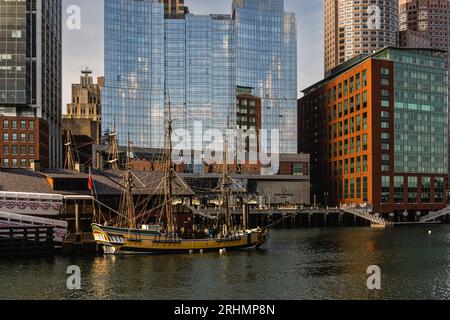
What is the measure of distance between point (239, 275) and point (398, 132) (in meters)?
138

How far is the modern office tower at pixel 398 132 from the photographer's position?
183625 millimetres

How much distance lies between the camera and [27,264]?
67.8 metres

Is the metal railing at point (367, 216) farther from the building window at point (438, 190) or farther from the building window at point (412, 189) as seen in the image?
the building window at point (438, 190)

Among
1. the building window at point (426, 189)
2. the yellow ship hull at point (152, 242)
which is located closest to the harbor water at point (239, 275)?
the yellow ship hull at point (152, 242)

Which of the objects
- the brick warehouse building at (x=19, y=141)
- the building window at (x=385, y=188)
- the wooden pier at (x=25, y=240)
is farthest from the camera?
the building window at (x=385, y=188)

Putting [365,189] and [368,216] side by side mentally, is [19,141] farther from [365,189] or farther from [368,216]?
[365,189]

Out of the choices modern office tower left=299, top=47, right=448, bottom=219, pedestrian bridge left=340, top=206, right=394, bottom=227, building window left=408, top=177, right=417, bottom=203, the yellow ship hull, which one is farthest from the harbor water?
building window left=408, top=177, right=417, bottom=203

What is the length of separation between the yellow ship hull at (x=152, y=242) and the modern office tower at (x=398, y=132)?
344 feet

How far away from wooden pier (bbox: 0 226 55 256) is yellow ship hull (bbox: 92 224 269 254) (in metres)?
6.42

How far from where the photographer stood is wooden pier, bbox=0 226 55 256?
7406cm

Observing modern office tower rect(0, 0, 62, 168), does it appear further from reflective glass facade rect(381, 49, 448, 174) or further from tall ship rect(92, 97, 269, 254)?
reflective glass facade rect(381, 49, 448, 174)
